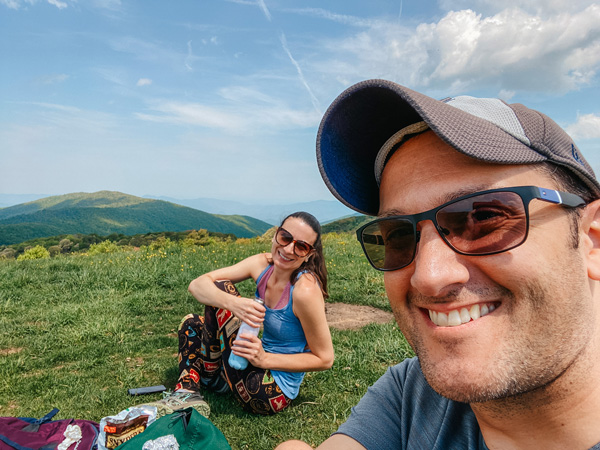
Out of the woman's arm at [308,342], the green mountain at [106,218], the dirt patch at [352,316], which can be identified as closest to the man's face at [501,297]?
the woman's arm at [308,342]

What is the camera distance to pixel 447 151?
1264mm

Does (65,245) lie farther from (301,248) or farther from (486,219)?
(486,219)

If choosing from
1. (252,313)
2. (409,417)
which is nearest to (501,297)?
(409,417)

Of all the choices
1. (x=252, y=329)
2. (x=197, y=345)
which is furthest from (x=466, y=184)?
(x=197, y=345)

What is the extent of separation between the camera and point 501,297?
1.16 meters

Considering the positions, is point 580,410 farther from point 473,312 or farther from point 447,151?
point 447,151

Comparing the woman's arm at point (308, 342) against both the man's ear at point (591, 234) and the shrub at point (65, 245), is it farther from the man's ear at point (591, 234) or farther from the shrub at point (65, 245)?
the shrub at point (65, 245)

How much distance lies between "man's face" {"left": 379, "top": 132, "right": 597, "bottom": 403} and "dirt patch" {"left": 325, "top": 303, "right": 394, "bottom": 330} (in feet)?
15.6

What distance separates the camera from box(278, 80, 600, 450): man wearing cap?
1.12 m

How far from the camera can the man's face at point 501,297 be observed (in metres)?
1.12

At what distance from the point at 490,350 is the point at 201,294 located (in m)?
3.26

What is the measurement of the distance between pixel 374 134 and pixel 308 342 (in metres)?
2.50

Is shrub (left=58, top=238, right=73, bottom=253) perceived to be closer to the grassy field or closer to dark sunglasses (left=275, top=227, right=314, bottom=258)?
the grassy field

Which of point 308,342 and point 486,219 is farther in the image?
point 308,342
